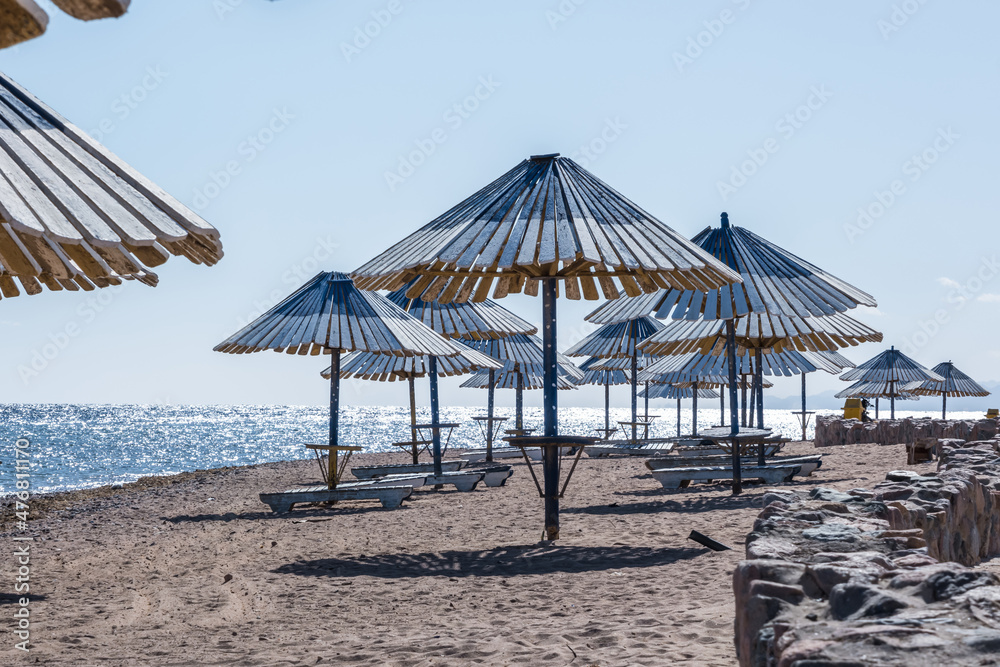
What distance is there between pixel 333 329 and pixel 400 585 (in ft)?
16.1

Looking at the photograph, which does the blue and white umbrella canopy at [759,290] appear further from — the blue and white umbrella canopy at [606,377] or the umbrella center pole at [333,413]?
the blue and white umbrella canopy at [606,377]

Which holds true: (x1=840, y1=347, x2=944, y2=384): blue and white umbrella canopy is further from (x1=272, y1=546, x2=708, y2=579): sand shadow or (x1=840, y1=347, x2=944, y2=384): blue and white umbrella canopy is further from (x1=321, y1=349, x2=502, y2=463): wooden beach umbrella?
(x1=272, y1=546, x2=708, y2=579): sand shadow

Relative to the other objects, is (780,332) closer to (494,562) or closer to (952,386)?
(494,562)

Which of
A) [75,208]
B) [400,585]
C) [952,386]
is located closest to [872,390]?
[952,386]

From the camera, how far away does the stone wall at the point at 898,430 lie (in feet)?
44.1

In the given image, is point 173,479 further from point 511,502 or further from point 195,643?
point 195,643

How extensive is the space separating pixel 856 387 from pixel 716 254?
17.7m

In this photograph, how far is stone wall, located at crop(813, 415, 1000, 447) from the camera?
1344cm

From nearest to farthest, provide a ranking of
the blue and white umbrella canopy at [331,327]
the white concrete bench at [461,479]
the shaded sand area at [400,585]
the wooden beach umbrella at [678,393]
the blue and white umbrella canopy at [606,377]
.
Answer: the shaded sand area at [400,585] → the blue and white umbrella canopy at [331,327] → the white concrete bench at [461,479] → the blue and white umbrella canopy at [606,377] → the wooden beach umbrella at [678,393]

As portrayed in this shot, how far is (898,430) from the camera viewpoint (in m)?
18.3

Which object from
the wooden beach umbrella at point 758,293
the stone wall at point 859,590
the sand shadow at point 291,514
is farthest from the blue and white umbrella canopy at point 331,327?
the stone wall at point 859,590

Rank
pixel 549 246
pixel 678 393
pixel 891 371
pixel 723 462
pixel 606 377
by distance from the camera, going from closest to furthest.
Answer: pixel 549 246 < pixel 723 462 < pixel 891 371 < pixel 606 377 < pixel 678 393

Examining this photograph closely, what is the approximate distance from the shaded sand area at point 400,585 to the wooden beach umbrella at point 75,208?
80.5 inches

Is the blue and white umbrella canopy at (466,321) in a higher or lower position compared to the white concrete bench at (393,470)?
higher
